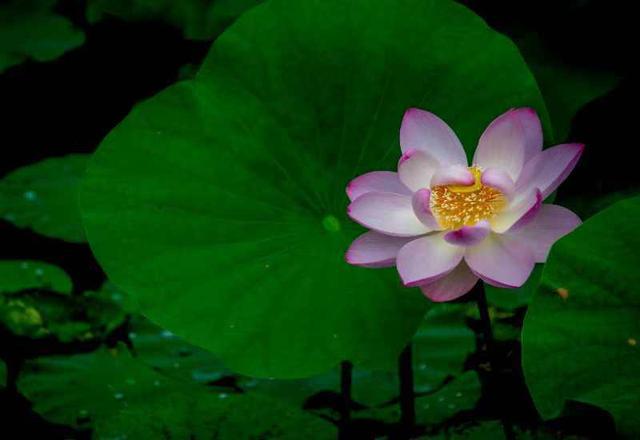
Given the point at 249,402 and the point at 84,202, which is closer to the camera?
the point at 84,202

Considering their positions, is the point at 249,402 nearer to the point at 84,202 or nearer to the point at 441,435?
the point at 441,435

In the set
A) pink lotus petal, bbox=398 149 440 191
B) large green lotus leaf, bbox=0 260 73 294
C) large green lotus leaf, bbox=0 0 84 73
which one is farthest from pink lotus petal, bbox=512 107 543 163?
large green lotus leaf, bbox=0 0 84 73

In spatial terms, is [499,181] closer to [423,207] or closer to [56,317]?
[423,207]

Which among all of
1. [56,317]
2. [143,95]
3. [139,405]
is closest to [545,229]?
[139,405]

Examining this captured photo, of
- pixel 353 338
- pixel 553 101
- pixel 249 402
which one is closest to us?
pixel 353 338

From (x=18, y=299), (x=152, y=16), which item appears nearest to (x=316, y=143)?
(x=18, y=299)

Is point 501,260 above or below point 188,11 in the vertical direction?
below
